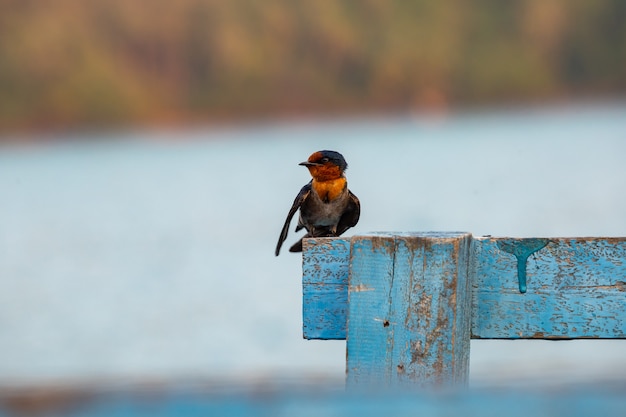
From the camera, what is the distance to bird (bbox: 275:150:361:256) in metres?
5.69

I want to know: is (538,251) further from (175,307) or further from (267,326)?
(175,307)

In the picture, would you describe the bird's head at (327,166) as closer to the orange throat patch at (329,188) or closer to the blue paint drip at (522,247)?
the orange throat patch at (329,188)

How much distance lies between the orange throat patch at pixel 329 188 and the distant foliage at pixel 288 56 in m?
43.4

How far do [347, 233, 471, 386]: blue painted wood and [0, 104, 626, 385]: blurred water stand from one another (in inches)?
8.6

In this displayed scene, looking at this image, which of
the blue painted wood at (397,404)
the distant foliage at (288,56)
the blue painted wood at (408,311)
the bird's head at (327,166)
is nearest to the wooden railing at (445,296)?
the blue painted wood at (408,311)

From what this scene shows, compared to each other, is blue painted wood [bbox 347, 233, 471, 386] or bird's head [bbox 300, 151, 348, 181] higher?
bird's head [bbox 300, 151, 348, 181]

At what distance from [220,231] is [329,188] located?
18587 mm

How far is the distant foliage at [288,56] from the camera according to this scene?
52.9 meters

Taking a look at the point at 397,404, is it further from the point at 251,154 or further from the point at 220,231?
the point at 251,154

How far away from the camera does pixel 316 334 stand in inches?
122

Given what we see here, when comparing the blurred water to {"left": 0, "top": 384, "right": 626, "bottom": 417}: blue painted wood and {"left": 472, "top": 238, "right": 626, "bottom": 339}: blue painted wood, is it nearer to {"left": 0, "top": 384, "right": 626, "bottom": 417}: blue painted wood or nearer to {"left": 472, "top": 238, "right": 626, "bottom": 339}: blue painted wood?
{"left": 472, "top": 238, "right": 626, "bottom": 339}: blue painted wood

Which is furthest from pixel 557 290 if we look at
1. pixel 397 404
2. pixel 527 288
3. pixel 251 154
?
pixel 251 154

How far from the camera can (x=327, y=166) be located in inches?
228

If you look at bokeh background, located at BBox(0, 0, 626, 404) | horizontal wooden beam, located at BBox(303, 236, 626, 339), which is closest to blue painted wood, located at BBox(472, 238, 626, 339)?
horizontal wooden beam, located at BBox(303, 236, 626, 339)
